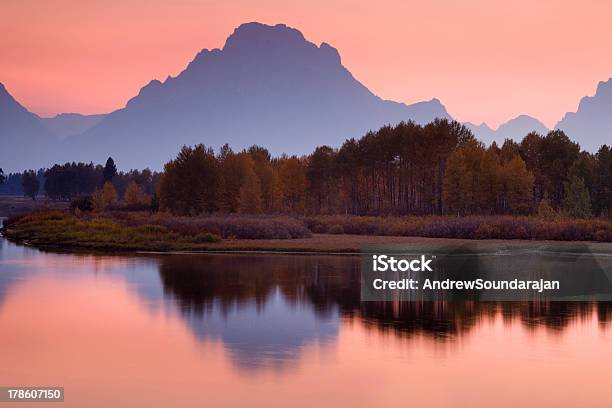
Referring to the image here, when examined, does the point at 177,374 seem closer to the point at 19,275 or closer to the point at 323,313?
the point at 323,313

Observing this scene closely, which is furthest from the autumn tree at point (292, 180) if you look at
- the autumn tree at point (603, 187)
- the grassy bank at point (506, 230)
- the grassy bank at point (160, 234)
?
the grassy bank at point (506, 230)

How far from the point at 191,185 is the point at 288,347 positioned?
7526 cm

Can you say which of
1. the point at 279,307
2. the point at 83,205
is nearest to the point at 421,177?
the point at 83,205

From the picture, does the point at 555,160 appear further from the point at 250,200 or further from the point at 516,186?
the point at 250,200

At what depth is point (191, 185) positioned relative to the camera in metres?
95.1

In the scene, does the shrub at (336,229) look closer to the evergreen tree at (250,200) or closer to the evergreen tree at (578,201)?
the evergreen tree at (578,201)

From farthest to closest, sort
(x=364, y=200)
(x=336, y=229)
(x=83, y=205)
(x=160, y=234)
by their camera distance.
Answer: (x=364, y=200) → (x=83, y=205) → (x=336, y=229) → (x=160, y=234)

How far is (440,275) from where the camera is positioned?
3766 cm

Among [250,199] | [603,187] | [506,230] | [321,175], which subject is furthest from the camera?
[321,175]

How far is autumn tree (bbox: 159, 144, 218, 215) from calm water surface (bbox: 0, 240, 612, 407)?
→ 6039 cm

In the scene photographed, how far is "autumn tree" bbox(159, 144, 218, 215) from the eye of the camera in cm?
9512

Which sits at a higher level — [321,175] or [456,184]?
[321,175]

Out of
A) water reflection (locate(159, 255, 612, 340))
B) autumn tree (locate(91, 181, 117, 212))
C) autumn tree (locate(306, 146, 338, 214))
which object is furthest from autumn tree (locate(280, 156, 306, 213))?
water reflection (locate(159, 255, 612, 340))

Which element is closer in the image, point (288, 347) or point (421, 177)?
point (288, 347)
